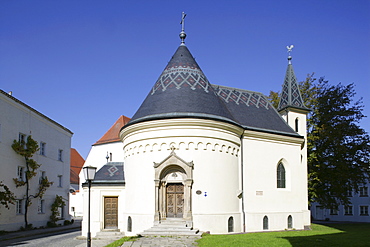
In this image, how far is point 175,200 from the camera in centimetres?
2103

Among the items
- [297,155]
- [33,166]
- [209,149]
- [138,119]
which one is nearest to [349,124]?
[297,155]

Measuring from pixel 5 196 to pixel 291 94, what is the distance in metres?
22.8

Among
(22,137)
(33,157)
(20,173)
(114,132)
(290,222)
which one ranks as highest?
(114,132)

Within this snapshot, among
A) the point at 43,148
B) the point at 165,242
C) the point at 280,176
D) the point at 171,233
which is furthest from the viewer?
the point at 43,148

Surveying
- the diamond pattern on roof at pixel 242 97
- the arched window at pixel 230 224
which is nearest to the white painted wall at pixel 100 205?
the arched window at pixel 230 224

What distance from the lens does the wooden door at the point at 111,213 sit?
2395cm

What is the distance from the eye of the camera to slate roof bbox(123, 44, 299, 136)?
21.3 metres

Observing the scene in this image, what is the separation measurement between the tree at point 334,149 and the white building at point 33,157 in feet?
80.8

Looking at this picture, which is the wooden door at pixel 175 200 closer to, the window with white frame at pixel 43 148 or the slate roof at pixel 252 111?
the slate roof at pixel 252 111

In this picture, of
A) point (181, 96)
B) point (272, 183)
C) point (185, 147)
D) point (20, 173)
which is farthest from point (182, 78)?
point (20, 173)

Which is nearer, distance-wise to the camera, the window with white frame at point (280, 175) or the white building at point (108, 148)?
the window with white frame at point (280, 175)

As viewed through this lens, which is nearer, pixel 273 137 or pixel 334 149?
pixel 273 137

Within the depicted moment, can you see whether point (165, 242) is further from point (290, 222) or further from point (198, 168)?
point (290, 222)

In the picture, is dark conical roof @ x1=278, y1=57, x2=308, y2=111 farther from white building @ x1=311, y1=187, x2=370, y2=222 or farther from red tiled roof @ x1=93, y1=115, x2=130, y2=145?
white building @ x1=311, y1=187, x2=370, y2=222
